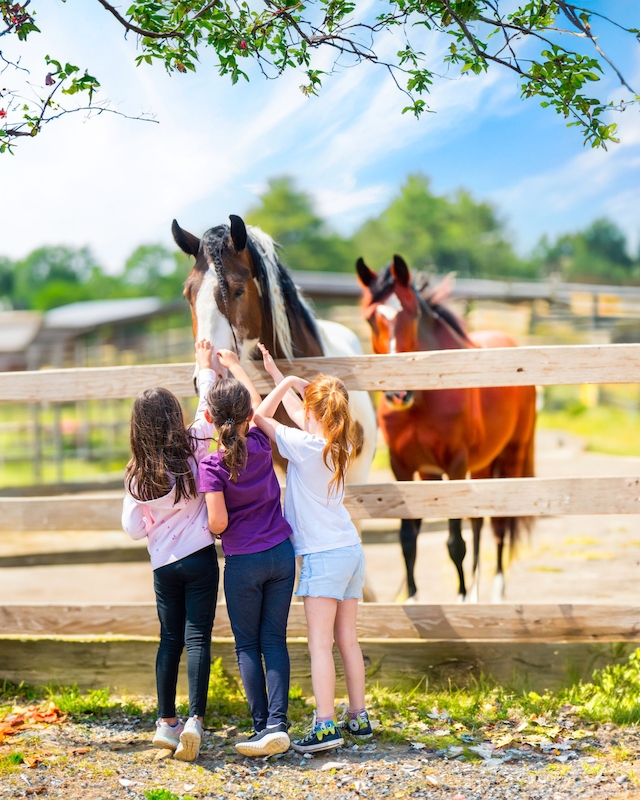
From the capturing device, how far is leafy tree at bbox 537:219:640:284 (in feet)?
216

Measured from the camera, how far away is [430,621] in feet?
11.1

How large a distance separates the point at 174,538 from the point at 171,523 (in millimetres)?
61

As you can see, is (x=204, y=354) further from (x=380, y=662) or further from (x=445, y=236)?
(x=445, y=236)

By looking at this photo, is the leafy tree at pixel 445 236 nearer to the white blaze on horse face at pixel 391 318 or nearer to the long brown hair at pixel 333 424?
the white blaze on horse face at pixel 391 318

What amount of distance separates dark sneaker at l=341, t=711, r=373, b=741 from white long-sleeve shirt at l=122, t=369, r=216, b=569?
944 mm

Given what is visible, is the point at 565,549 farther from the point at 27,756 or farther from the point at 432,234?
the point at 432,234

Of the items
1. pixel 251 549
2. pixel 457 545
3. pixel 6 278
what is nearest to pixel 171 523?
pixel 251 549

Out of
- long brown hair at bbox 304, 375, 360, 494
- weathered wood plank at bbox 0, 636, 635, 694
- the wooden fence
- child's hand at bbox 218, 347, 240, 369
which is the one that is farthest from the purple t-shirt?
weathered wood plank at bbox 0, 636, 635, 694

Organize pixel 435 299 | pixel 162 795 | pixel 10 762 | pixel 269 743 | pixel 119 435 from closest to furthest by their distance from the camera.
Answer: pixel 162 795 → pixel 269 743 → pixel 10 762 → pixel 435 299 → pixel 119 435

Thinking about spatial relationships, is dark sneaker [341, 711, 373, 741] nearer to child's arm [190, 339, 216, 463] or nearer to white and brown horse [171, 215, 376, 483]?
child's arm [190, 339, 216, 463]

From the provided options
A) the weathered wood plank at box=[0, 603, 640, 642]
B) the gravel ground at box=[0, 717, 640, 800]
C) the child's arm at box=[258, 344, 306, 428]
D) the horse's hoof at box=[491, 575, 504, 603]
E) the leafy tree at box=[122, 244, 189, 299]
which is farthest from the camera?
the leafy tree at box=[122, 244, 189, 299]

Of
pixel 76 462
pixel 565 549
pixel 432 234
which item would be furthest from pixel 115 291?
pixel 565 549

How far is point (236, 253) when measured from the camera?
3398 mm

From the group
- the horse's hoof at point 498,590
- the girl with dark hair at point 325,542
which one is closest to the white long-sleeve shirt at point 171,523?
the girl with dark hair at point 325,542
